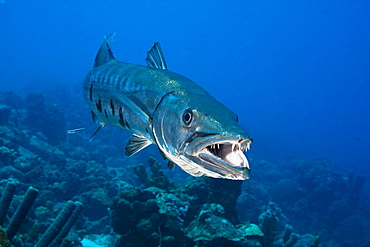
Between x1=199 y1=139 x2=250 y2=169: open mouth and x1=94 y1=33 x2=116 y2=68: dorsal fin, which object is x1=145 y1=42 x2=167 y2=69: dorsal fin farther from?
x1=199 y1=139 x2=250 y2=169: open mouth

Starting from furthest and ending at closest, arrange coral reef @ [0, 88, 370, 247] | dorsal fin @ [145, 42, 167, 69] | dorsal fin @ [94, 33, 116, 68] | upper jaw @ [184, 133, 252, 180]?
coral reef @ [0, 88, 370, 247]
dorsal fin @ [94, 33, 116, 68]
dorsal fin @ [145, 42, 167, 69]
upper jaw @ [184, 133, 252, 180]

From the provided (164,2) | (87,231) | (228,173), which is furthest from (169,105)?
(164,2)

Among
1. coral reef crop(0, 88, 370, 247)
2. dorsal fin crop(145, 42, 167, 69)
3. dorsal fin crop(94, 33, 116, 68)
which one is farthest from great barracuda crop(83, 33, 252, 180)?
coral reef crop(0, 88, 370, 247)

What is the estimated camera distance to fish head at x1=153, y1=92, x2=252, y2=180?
5.99 ft

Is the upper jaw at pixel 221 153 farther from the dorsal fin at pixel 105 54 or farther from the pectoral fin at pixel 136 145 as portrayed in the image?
the dorsal fin at pixel 105 54

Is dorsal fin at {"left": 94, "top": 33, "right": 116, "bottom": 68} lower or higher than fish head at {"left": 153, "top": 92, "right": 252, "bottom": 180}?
higher

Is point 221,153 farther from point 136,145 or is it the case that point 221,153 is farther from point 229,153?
point 136,145

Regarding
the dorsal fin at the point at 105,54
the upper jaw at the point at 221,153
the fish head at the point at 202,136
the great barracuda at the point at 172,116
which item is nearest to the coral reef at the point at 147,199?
the dorsal fin at the point at 105,54

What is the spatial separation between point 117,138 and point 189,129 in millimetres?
19423

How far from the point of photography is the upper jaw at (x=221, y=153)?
179 centimetres

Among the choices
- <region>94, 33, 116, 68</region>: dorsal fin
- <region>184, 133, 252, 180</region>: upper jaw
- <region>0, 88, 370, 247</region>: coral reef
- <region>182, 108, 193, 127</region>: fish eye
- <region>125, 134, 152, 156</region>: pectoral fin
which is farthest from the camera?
<region>0, 88, 370, 247</region>: coral reef

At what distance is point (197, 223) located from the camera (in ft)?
17.6

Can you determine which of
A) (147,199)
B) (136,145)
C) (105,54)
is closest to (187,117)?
(136,145)

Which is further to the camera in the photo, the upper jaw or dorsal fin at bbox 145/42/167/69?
dorsal fin at bbox 145/42/167/69
